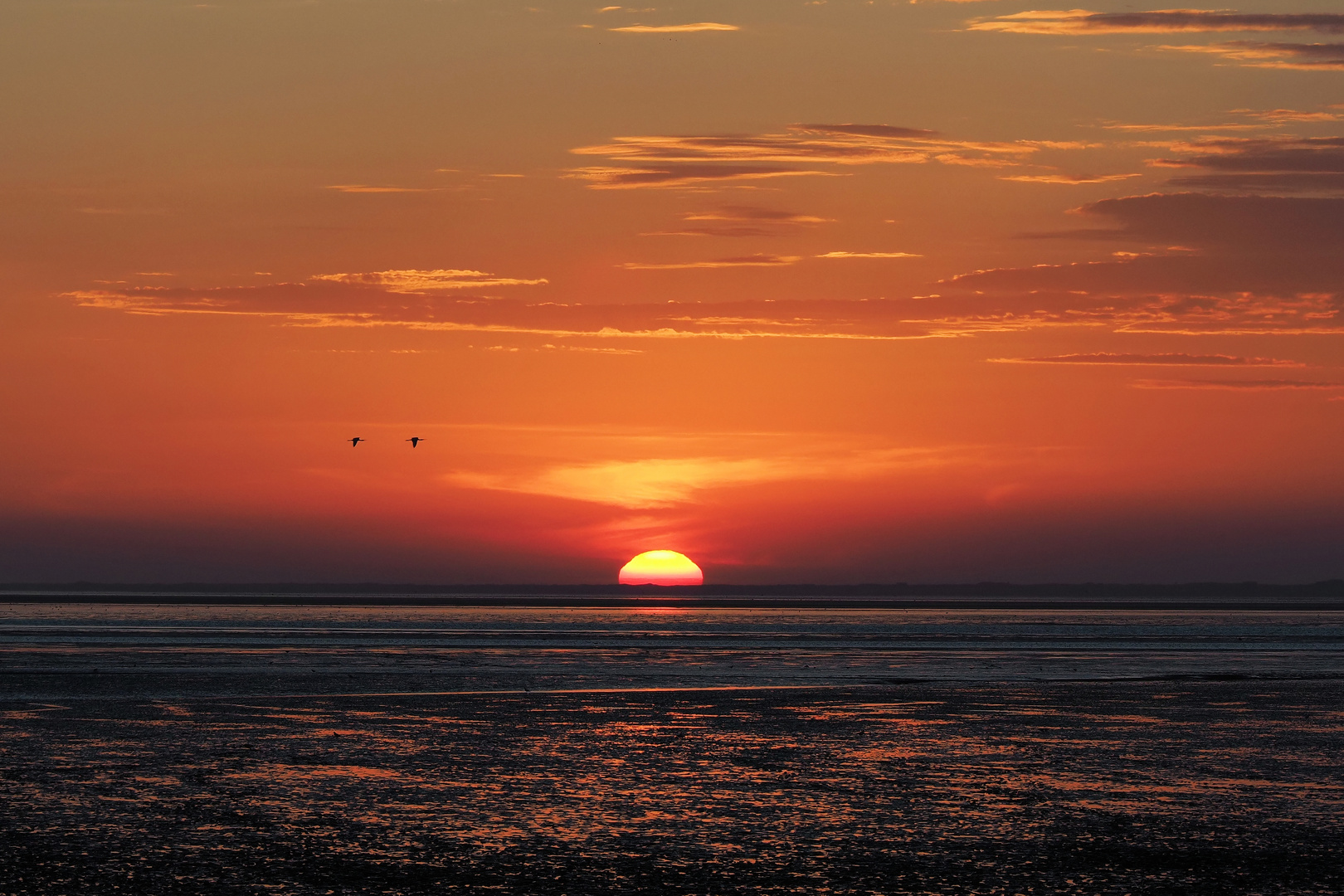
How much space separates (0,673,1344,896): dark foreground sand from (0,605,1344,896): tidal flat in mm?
71

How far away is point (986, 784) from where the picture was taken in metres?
20.5

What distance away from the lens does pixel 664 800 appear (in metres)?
18.8

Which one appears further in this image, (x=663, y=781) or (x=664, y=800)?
(x=663, y=781)

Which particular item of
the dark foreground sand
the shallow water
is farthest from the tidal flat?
the shallow water

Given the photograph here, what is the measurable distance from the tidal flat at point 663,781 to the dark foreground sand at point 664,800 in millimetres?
71

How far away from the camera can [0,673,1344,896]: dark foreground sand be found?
1424cm

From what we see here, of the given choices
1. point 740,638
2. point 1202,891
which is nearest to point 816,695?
point 1202,891

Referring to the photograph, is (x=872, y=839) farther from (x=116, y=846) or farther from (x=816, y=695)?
(x=816, y=695)

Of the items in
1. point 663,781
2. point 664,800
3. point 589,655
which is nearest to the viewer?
point 664,800

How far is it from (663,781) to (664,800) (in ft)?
5.77

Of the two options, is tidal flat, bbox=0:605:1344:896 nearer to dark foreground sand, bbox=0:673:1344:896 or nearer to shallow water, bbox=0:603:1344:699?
dark foreground sand, bbox=0:673:1344:896

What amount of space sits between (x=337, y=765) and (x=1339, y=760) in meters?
16.7

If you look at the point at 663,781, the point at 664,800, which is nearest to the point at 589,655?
the point at 663,781

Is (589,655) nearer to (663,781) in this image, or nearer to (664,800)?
(663,781)
